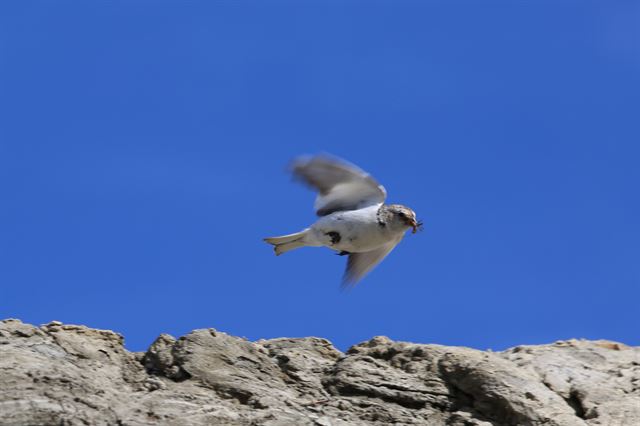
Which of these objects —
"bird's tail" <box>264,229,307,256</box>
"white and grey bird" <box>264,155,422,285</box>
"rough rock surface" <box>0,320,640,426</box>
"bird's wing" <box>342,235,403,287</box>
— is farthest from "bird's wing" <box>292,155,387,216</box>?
"rough rock surface" <box>0,320,640,426</box>

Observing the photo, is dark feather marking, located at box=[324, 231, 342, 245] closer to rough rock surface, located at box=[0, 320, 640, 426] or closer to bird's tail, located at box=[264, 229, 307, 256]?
bird's tail, located at box=[264, 229, 307, 256]

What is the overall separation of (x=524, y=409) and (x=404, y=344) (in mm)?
1342

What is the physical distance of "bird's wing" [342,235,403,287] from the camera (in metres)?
16.1

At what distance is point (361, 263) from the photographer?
634 inches

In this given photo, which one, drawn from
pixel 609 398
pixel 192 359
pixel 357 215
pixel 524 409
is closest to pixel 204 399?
pixel 192 359

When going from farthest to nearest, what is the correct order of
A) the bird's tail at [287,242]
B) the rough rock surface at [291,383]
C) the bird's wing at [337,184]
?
the bird's tail at [287,242] → the bird's wing at [337,184] → the rough rock surface at [291,383]

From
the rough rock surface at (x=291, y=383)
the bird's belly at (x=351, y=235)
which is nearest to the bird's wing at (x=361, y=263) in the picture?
the bird's belly at (x=351, y=235)

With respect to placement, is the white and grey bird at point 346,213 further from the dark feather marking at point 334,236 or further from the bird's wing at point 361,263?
the bird's wing at point 361,263

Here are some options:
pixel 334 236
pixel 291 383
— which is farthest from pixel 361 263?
pixel 291 383

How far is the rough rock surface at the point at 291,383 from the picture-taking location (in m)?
10.7

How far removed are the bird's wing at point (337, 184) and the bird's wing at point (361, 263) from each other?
710 mm

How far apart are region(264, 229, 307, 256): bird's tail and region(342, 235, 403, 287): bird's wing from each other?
0.68 meters

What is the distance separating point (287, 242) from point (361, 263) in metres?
0.94

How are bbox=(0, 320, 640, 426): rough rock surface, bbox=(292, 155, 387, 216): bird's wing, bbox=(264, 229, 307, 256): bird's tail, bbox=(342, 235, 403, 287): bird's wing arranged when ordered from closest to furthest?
1. bbox=(0, 320, 640, 426): rough rock surface
2. bbox=(292, 155, 387, 216): bird's wing
3. bbox=(264, 229, 307, 256): bird's tail
4. bbox=(342, 235, 403, 287): bird's wing
